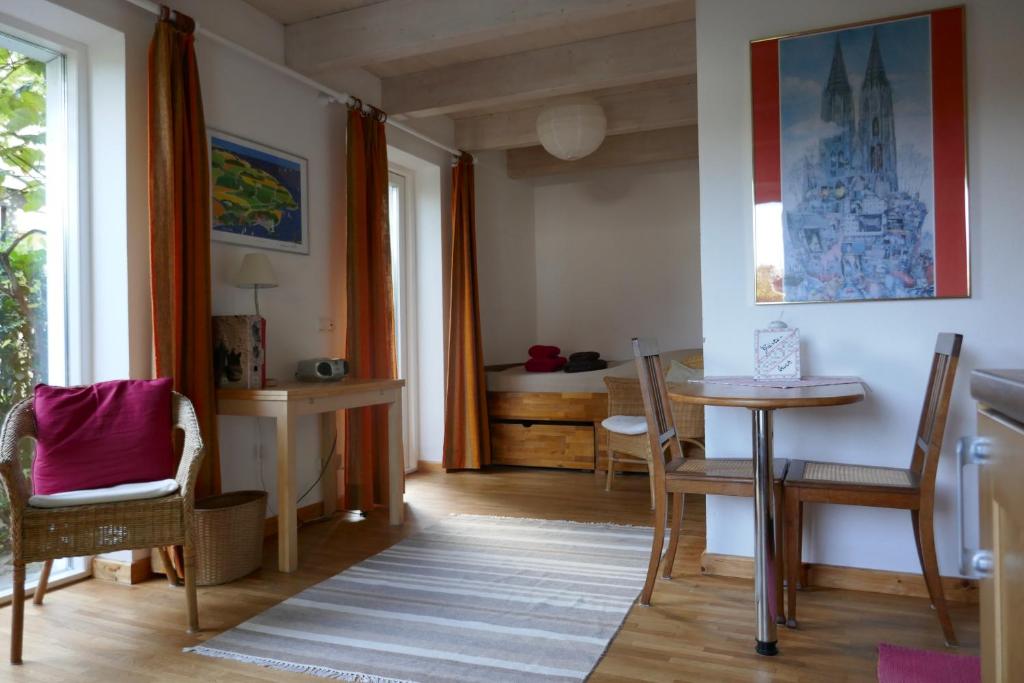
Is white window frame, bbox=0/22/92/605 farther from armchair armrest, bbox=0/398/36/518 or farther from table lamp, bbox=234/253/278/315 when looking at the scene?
table lamp, bbox=234/253/278/315

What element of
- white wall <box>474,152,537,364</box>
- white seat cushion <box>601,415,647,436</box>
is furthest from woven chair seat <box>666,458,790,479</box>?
white wall <box>474,152,537,364</box>

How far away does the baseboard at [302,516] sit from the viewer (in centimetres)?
349

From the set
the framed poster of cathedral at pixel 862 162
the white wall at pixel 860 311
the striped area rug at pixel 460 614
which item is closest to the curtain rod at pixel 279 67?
the white wall at pixel 860 311

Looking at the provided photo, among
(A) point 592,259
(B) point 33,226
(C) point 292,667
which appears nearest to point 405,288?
(A) point 592,259

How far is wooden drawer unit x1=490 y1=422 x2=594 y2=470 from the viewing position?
5.03 m

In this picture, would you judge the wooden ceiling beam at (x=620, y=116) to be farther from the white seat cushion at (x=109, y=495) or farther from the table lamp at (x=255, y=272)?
the white seat cushion at (x=109, y=495)

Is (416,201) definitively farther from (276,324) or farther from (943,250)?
(943,250)

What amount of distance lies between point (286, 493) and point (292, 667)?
0.96m

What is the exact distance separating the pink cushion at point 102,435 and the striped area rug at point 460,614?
68 centimetres

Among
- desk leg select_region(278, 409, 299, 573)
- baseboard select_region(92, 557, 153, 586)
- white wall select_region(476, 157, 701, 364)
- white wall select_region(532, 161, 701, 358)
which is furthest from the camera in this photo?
white wall select_region(532, 161, 701, 358)

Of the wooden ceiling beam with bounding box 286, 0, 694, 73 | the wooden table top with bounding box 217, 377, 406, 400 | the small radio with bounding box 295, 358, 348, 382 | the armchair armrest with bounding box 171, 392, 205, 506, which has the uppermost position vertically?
the wooden ceiling beam with bounding box 286, 0, 694, 73

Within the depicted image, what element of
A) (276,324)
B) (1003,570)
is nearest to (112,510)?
(276,324)

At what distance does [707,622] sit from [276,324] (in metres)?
2.45

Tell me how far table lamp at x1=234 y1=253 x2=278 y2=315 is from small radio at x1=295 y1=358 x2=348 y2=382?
493 mm
